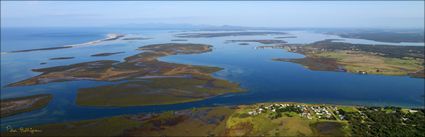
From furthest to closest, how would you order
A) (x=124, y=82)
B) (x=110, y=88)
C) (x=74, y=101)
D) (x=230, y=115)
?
(x=124, y=82), (x=110, y=88), (x=74, y=101), (x=230, y=115)

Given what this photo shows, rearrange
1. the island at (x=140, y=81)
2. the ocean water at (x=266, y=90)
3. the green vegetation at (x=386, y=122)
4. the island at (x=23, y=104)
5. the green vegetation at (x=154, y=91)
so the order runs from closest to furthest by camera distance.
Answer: the green vegetation at (x=386, y=122) < the island at (x=23, y=104) < the ocean water at (x=266, y=90) < the green vegetation at (x=154, y=91) < the island at (x=140, y=81)

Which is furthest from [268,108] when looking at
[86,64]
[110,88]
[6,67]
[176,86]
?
[6,67]

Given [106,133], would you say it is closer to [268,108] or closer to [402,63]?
[268,108]

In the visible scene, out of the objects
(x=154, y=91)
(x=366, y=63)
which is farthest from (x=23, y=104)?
(x=366, y=63)

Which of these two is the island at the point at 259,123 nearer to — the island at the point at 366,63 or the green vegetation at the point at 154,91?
the green vegetation at the point at 154,91

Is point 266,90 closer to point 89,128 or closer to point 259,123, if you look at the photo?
point 259,123
